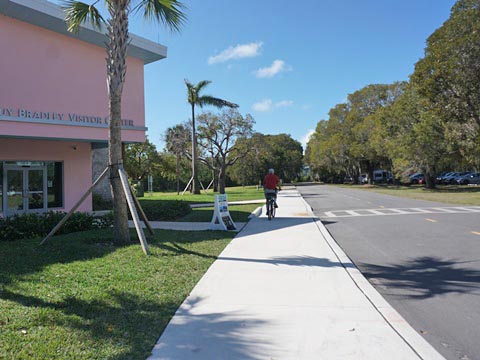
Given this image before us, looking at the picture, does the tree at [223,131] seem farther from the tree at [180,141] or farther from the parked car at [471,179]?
the parked car at [471,179]

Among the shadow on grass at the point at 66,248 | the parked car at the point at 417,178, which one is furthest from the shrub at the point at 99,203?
the parked car at the point at 417,178

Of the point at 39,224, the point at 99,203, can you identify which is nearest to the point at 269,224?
the point at 39,224

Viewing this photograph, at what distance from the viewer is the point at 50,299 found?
4.86m

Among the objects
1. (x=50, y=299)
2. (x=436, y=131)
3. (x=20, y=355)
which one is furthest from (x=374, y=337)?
(x=436, y=131)

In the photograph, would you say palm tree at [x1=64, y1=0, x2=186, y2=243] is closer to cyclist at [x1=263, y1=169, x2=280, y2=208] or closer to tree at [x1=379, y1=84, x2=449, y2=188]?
cyclist at [x1=263, y1=169, x2=280, y2=208]

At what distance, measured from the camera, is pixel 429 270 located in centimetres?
662

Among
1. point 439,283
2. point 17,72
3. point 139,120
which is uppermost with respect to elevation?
point 17,72

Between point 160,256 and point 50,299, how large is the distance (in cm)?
275

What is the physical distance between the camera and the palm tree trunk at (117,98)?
8734 millimetres

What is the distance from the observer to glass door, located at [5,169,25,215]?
15281 millimetres

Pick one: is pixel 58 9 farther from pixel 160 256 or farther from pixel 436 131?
pixel 436 131

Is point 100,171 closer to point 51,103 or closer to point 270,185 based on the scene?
point 51,103

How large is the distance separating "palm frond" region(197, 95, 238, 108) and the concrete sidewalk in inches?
1249

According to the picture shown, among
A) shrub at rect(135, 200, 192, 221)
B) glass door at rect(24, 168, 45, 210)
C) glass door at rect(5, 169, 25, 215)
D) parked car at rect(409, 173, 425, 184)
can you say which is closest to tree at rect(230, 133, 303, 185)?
parked car at rect(409, 173, 425, 184)
